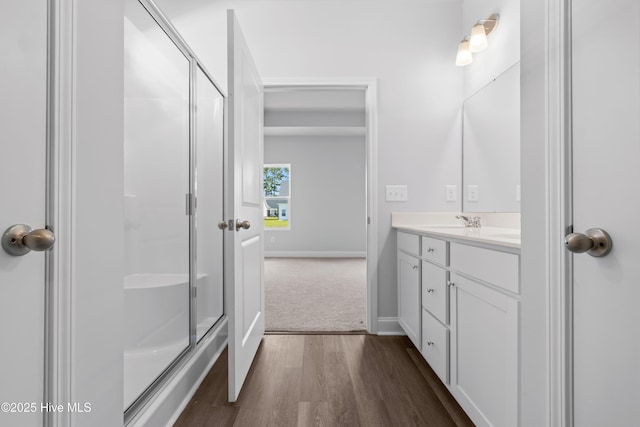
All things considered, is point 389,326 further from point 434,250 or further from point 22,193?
point 22,193

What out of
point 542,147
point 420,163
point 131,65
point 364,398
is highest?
point 131,65

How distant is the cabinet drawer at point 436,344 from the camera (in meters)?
1.47

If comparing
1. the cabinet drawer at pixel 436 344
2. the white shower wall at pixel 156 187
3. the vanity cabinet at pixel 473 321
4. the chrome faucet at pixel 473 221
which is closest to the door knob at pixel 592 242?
the vanity cabinet at pixel 473 321

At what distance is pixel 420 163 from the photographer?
7.92 ft

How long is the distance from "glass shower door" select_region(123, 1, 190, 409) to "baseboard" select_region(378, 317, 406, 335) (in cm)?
Answer: 132

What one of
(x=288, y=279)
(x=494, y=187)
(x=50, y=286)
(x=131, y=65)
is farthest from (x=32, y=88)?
(x=288, y=279)

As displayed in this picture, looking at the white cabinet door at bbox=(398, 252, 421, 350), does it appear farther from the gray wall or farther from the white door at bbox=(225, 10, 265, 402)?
the gray wall

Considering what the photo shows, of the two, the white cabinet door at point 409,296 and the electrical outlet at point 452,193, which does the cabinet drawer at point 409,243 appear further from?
the electrical outlet at point 452,193

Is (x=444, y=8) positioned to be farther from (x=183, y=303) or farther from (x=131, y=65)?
(x=183, y=303)

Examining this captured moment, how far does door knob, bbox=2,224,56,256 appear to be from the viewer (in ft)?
1.57

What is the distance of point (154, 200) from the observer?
1.58m

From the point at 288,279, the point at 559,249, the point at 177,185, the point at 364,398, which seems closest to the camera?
the point at 559,249

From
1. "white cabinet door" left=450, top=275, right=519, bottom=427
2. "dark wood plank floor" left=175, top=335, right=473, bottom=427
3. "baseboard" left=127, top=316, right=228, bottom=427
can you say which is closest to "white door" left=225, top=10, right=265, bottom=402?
"dark wood plank floor" left=175, top=335, right=473, bottom=427

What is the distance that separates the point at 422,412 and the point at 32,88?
1.67 meters
